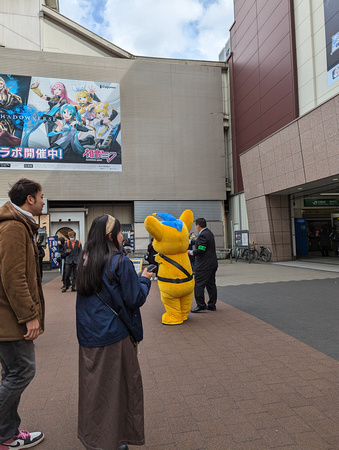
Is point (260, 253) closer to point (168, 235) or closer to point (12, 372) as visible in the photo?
point (168, 235)

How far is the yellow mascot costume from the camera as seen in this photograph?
5473 mm

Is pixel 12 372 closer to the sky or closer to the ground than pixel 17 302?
closer to the ground

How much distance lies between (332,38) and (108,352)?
48.7 feet

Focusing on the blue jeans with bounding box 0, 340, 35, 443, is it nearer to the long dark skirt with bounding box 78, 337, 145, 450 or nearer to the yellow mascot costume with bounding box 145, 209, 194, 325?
the long dark skirt with bounding box 78, 337, 145, 450

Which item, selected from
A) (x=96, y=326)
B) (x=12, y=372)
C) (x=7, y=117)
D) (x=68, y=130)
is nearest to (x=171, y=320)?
(x=12, y=372)

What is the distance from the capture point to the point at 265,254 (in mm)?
17062

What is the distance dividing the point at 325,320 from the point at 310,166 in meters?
8.77

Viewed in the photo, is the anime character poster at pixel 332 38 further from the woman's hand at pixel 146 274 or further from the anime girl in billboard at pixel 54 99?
the anime girl in billboard at pixel 54 99

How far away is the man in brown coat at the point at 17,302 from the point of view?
207cm

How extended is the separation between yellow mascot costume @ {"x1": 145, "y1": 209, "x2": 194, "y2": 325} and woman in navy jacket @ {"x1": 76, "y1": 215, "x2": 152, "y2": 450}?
325 centimetres

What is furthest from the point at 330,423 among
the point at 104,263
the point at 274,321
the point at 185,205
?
the point at 185,205

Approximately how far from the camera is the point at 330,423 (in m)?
2.58

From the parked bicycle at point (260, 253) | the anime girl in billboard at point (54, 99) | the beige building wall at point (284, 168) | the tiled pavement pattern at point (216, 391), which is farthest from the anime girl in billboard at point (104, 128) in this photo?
the tiled pavement pattern at point (216, 391)

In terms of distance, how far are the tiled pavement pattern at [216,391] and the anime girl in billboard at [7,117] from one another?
55.3 ft
